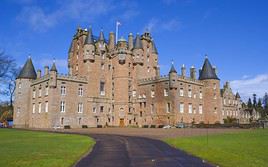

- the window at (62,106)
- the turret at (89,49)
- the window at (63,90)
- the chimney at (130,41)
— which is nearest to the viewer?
the window at (62,106)

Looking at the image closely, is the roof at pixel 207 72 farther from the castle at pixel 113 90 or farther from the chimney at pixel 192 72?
the chimney at pixel 192 72

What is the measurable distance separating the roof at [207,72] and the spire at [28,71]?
40.2 metres

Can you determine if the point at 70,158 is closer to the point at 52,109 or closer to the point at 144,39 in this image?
the point at 52,109

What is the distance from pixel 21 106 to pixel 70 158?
56821 millimetres

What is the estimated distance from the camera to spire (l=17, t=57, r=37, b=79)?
65.8 meters

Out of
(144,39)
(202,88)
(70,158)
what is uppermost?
(144,39)

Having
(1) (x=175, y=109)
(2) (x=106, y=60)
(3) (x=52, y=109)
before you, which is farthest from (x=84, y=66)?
(1) (x=175, y=109)

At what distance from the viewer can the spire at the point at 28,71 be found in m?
65.8

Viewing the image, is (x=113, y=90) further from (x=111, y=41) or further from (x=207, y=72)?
(x=207, y=72)

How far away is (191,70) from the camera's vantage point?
66.9 meters

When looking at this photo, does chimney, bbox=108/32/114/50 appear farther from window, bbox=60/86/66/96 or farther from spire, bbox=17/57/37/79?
spire, bbox=17/57/37/79

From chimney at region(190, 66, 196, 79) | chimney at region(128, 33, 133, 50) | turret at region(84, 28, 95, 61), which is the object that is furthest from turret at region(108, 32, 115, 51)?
chimney at region(190, 66, 196, 79)

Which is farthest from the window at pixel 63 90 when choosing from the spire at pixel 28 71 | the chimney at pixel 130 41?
the chimney at pixel 130 41

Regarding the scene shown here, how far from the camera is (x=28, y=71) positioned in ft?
219
